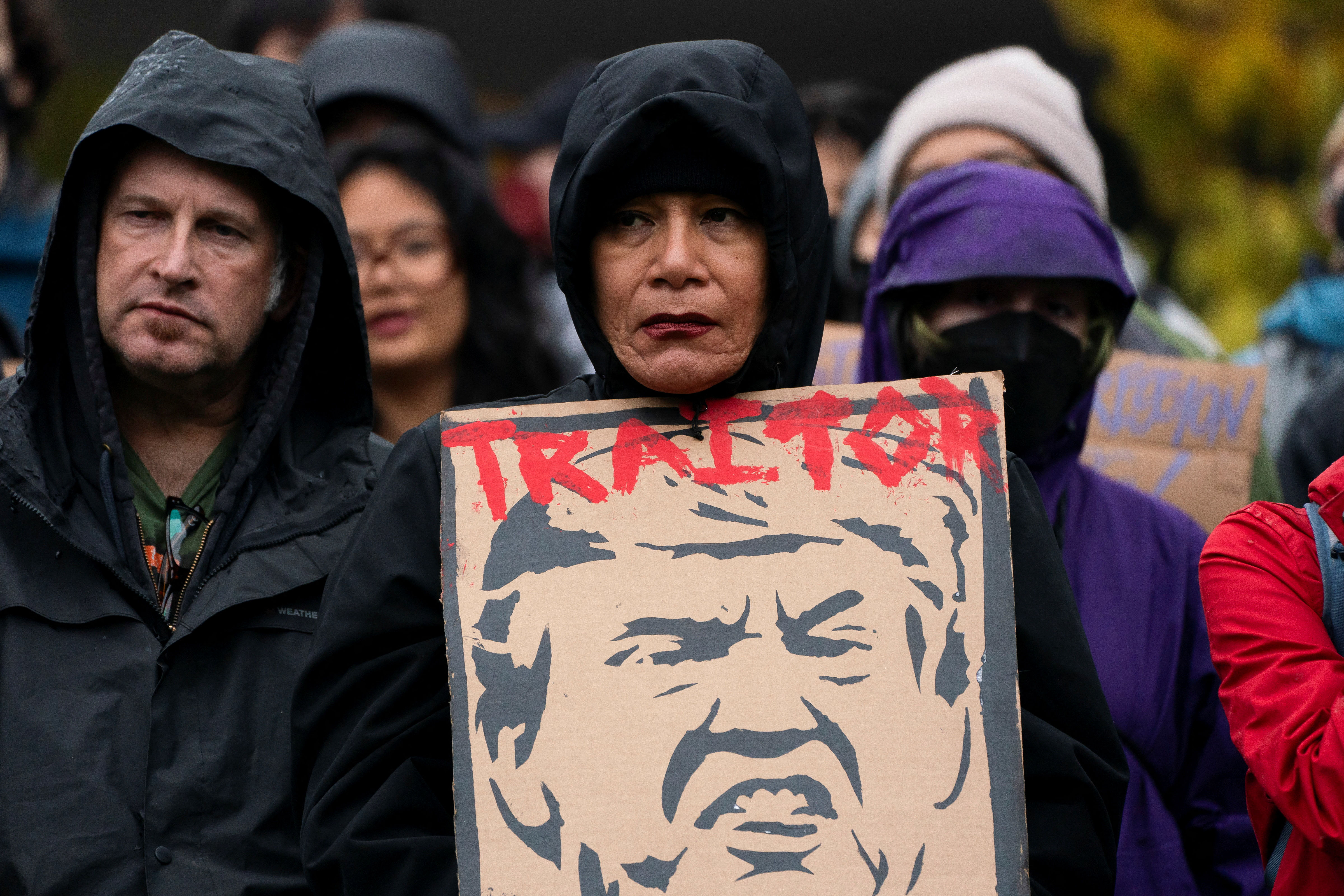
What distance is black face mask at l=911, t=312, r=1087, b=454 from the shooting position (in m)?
2.84

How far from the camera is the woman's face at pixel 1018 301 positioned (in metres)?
2.91

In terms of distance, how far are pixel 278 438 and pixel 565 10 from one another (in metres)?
6.97

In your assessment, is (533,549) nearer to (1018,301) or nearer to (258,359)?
(258,359)

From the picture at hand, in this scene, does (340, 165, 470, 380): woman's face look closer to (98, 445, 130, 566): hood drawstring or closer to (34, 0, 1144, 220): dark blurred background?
(98, 445, 130, 566): hood drawstring

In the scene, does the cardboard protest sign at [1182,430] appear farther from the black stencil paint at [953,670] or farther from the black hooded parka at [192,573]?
the black hooded parka at [192,573]

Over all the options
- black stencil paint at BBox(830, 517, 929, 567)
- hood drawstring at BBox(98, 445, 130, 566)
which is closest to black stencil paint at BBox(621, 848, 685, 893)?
black stencil paint at BBox(830, 517, 929, 567)

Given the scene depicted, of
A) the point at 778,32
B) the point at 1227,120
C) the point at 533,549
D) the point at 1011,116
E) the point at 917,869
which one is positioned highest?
the point at 778,32

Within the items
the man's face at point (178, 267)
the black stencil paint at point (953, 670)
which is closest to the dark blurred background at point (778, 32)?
the man's face at point (178, 267)

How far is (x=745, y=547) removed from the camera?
2088 mm

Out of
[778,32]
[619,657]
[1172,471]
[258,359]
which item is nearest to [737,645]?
[619,657]

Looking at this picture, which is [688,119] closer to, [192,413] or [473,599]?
[473,599]

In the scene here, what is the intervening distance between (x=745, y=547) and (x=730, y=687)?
7.9 inches

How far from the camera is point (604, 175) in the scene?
214 cm

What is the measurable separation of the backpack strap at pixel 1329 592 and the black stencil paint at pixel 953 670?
564 mm
